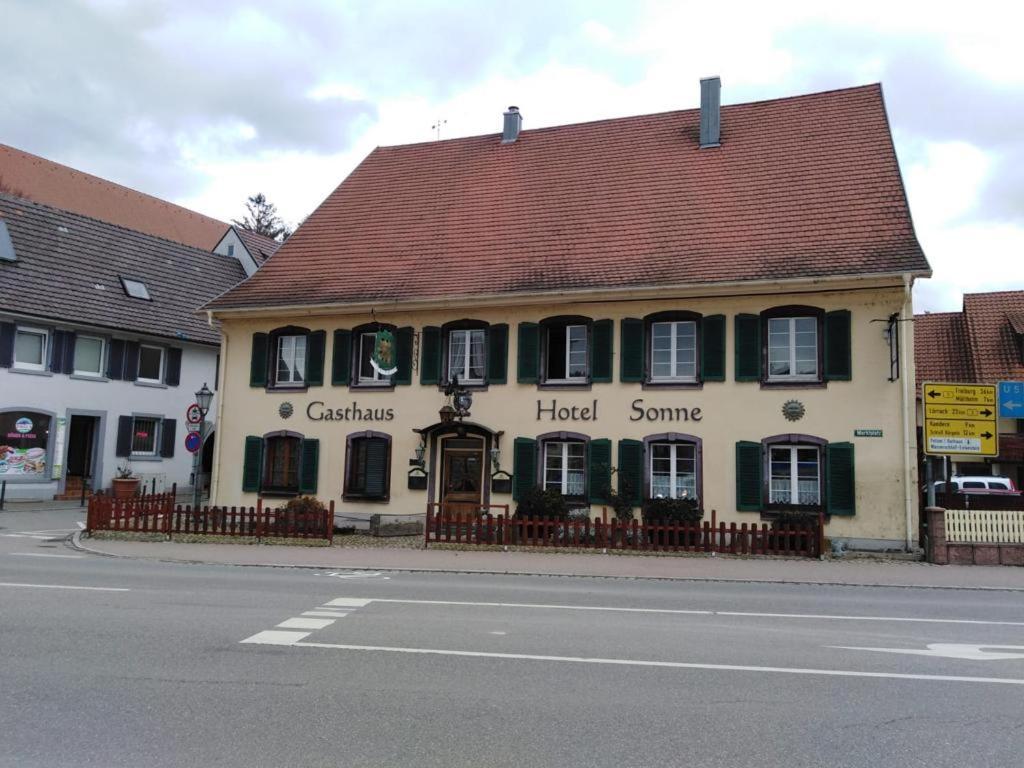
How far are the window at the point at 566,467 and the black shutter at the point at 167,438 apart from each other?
1680cm

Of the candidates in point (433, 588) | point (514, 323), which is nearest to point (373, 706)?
point (433, 588)

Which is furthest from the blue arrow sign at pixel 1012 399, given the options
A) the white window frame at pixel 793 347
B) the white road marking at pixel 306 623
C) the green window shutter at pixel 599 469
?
the white road marking at pixel 306 623

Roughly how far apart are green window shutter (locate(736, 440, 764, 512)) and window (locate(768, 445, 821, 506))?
0.27 m

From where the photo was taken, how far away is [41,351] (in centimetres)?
2570

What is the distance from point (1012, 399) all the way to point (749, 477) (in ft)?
59.0

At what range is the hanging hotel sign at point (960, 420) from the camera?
15375 millimetres

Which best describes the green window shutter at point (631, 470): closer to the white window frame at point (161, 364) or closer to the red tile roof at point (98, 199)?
the white window frame at point (161, 364)

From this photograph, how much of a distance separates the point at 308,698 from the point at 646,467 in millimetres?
12958

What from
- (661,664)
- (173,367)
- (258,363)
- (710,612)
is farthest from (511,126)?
(661,664)

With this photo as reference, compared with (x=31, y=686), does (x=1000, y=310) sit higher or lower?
higher

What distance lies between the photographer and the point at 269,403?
21.0 m

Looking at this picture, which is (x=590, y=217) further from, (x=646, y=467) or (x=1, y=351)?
(x=1, y=351)

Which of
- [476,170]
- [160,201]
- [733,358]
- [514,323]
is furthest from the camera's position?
[160,201]

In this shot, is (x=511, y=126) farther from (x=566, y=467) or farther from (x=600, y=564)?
(x=600, y=564)
